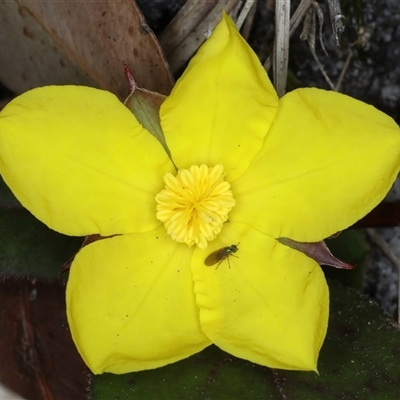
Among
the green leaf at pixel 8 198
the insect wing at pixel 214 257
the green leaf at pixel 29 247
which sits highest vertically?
the insect wing at pixel 214 257

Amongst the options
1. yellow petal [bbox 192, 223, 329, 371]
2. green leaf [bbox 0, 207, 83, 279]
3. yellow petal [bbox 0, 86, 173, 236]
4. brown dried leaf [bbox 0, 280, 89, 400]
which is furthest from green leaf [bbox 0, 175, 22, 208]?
yellow petal [bbox 192, 223, 329, 371]

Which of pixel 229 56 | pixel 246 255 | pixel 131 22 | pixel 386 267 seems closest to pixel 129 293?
pixel 246 255

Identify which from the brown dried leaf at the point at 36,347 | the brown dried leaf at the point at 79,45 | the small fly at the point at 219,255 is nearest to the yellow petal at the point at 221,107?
the small fly at the point at 219,255

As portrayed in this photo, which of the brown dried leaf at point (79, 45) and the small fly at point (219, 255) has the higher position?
the brown dried leaf at point (79, 45)

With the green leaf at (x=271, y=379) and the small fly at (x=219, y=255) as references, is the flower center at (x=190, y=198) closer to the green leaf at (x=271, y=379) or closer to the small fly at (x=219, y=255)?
the small fly at (x=219, y=255)

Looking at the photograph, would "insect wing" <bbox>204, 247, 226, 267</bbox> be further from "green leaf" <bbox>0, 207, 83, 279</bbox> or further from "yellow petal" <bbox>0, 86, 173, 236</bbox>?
"green leaf" <bbox>0, 207, 83, 279</bbox>

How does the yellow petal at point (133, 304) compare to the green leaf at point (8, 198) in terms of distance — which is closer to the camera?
the yellow petal at point (133, 304)
